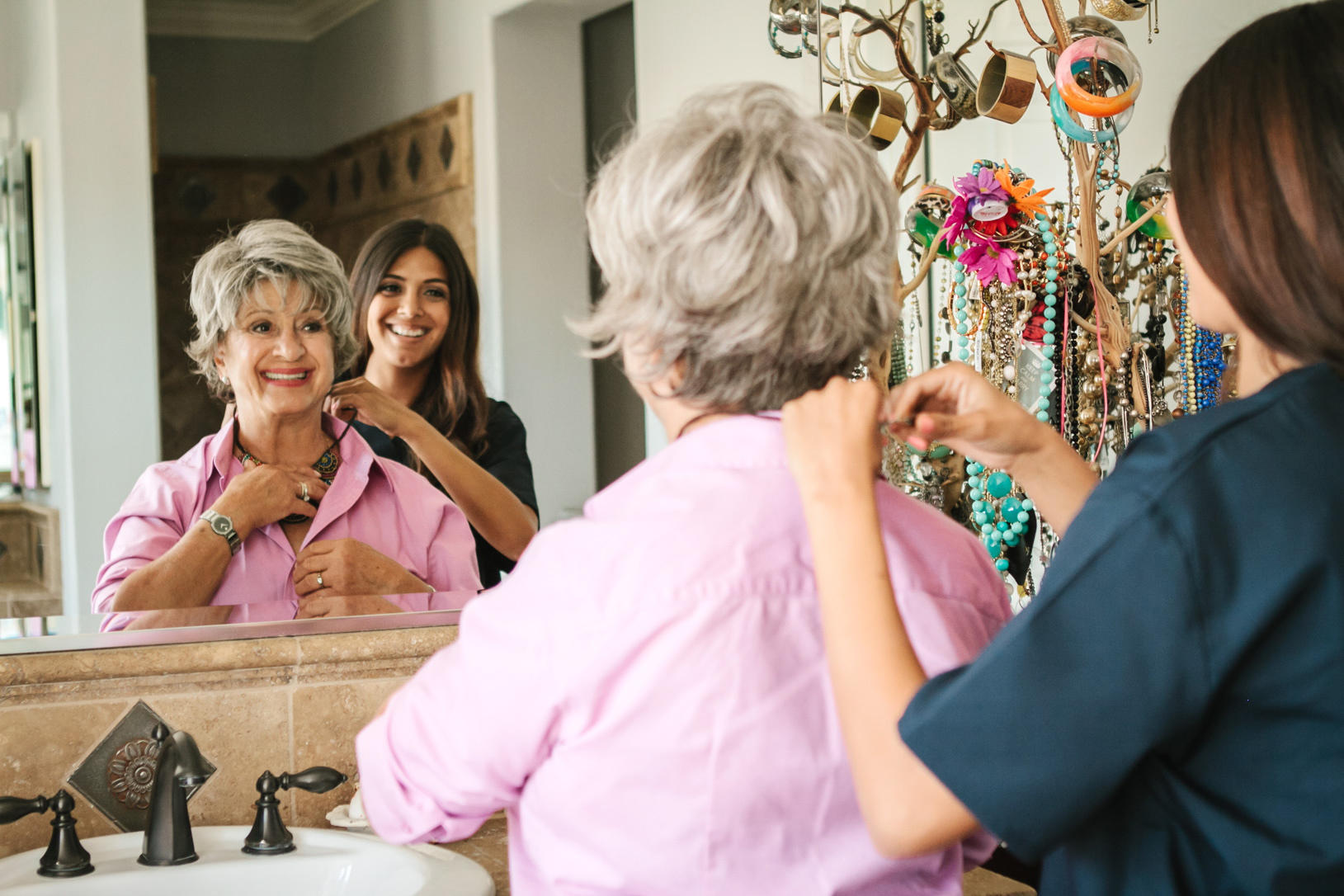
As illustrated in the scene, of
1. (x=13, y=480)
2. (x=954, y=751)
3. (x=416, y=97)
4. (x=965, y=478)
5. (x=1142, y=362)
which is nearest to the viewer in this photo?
(x=954, y=751)

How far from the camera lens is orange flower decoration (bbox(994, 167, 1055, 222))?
1475mm

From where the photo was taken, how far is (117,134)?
1.25m

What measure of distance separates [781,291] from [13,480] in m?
0.89

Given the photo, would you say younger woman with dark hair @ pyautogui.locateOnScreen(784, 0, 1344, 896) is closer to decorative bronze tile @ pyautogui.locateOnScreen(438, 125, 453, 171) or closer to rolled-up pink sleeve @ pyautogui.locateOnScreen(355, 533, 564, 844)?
rolled-up pink sleeve @ pyautogui.locateOnScreen(355, 533, 564, 844)

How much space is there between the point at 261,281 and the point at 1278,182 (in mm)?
983


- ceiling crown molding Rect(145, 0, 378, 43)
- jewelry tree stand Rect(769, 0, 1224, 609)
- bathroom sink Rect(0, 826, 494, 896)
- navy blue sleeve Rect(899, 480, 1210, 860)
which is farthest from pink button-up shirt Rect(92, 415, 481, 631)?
navy blue sleeve Rect(899, 480, 1210, 860)

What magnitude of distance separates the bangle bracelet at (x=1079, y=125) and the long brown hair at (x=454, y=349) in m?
0.68

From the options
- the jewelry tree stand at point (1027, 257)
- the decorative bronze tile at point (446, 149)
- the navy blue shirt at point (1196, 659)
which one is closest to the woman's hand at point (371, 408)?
the decorative bronze tile at point (446, 149)

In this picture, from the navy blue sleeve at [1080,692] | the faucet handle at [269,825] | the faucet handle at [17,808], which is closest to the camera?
the navy blue sleeve at [1080,692]

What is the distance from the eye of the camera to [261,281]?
1298mm

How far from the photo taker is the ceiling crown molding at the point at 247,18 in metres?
1.27

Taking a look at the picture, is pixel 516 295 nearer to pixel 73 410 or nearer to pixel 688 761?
→ pixel 73 410

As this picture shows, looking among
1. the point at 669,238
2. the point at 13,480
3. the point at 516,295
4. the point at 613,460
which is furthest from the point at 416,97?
the point at 669,238

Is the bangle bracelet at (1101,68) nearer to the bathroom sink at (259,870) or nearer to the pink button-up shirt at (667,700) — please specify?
the pink button-up shirt at (667,700)
